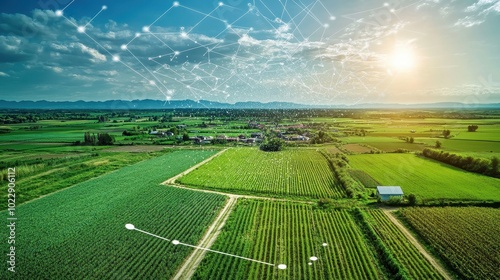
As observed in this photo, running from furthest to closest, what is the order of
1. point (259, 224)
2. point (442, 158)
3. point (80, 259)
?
point (442, 158) → point (259, 224) → point (80, 259)

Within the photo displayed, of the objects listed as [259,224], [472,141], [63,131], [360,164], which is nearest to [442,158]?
[360,164]

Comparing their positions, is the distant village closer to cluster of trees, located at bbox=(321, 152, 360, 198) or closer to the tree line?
the tree line

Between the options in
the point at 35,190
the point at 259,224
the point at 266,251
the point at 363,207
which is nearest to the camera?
the point at 266,251

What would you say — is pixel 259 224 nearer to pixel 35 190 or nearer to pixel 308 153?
pixel 35 190

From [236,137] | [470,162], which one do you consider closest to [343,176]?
[470,162]

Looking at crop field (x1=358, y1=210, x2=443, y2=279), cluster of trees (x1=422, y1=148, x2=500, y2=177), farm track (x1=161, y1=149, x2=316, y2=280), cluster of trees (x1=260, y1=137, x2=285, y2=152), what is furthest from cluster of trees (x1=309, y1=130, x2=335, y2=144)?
crop field (x1=358, y1=210, x2=443, y2=279)
